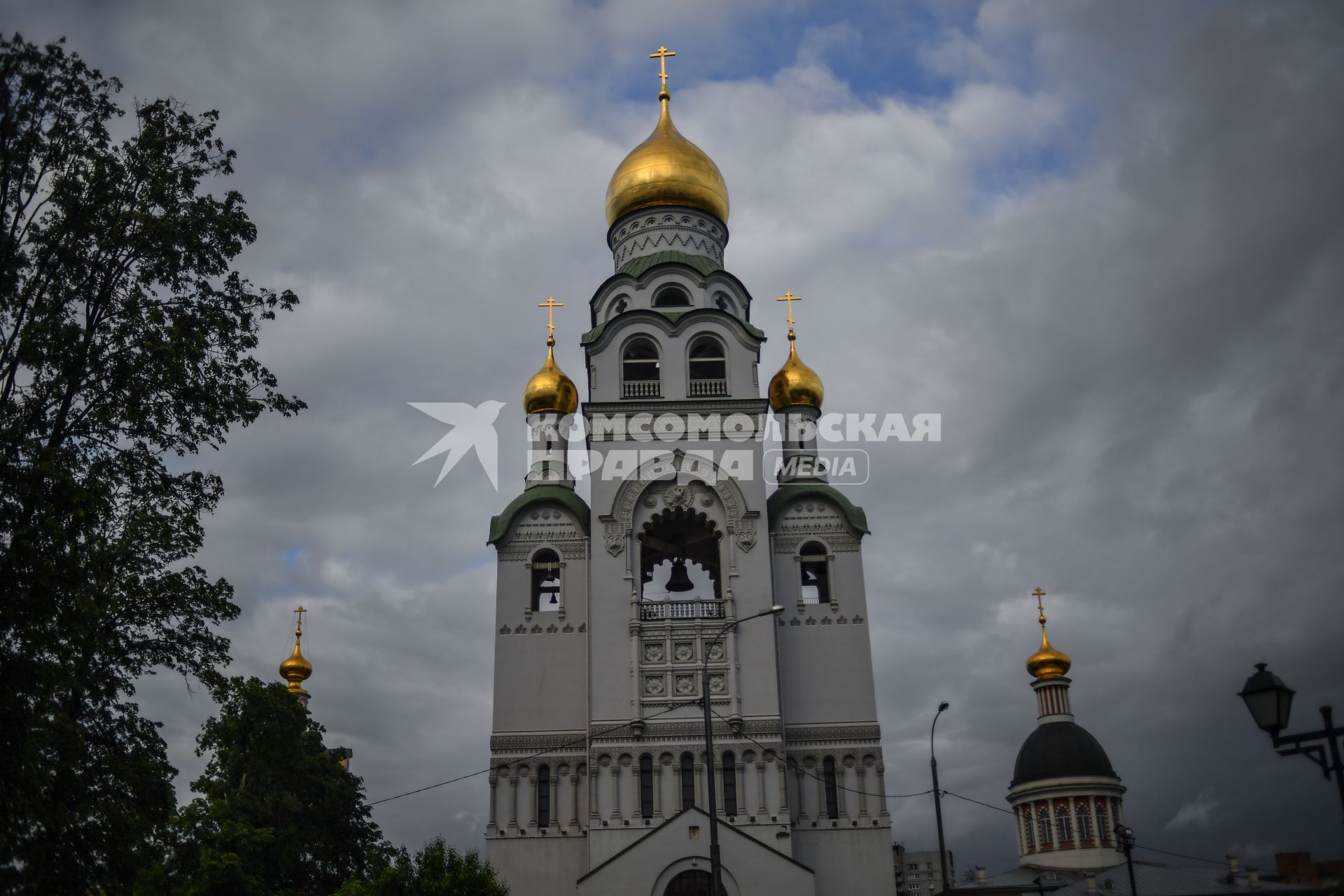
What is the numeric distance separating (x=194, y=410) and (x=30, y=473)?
2.00 metres

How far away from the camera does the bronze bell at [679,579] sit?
30766 millimetres

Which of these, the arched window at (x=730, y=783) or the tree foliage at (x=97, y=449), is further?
the arched window at (x=730, y=783)

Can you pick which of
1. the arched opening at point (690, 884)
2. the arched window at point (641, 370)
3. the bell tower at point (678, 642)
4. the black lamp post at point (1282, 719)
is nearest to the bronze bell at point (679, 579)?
the bell tower at point (678, 642)

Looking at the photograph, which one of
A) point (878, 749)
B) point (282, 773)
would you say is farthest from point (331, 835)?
point (878, 749)

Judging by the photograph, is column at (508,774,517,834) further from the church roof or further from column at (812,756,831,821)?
the church roof

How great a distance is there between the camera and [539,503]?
2891 centimetres

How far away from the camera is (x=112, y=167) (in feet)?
42.7

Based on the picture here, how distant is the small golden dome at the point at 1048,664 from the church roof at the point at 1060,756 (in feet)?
6.00

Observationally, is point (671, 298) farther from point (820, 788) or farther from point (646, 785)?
point (820, 788)

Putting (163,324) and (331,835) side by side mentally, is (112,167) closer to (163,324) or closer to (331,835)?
(163,324)

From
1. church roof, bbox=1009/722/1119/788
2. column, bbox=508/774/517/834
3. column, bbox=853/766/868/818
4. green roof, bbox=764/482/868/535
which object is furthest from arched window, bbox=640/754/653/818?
church roof, bbox=1009/722/1119/788

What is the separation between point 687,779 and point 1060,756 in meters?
22.5

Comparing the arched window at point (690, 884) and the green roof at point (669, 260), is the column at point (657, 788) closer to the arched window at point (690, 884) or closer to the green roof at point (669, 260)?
the arched window at point (690, 884)

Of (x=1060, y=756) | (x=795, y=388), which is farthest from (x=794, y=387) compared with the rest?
(x=1060, y=756)
